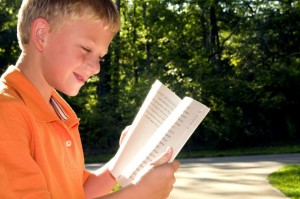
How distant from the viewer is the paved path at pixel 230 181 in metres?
6.85

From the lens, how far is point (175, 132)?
182 cm

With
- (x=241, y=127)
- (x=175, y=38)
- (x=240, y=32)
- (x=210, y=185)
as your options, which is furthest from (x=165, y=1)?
(x=210, y=185)

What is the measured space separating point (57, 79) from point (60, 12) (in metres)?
0.23

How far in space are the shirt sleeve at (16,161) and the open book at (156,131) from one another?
1.34 feet

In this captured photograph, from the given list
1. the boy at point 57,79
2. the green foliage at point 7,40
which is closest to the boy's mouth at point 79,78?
the boy at point 57,79

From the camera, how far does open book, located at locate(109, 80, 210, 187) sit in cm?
181

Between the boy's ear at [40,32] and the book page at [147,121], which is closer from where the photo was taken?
the boy's ear at [40,32]

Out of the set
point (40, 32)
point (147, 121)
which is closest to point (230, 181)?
point (147, 121)

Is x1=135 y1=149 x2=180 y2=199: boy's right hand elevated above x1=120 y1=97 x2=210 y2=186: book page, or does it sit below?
below

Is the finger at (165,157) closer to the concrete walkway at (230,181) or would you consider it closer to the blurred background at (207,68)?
the concrete walkway at (230,181)

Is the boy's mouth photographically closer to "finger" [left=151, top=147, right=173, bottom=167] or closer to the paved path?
"finger" [left=151, top=147, right=173, bottom=167]

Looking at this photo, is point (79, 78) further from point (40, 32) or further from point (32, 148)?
point (32, 148)

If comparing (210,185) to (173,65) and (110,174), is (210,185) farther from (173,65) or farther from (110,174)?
(173,65)

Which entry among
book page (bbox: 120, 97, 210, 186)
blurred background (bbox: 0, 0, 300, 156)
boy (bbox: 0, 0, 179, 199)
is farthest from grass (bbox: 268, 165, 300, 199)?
blurred background (bbox: 0, 0, 300, 156)
